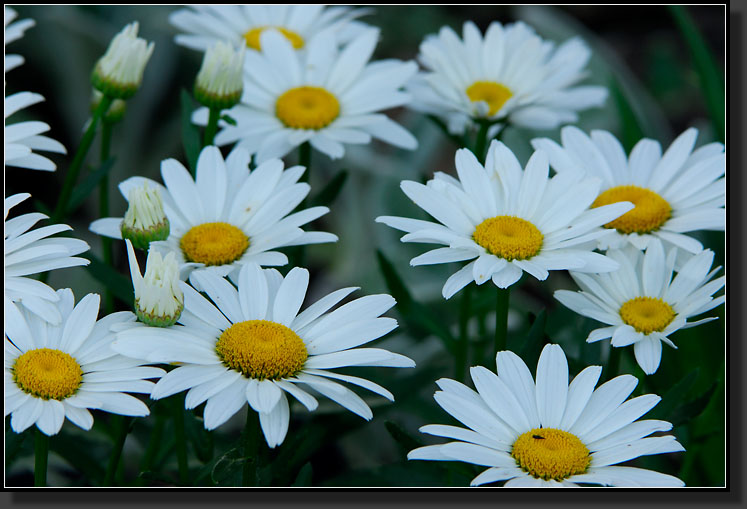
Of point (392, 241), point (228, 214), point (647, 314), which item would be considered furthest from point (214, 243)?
point (392, 241)

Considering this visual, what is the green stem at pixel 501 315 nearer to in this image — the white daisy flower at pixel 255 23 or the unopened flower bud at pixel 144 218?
the unopened flower bud at pixel 144 218

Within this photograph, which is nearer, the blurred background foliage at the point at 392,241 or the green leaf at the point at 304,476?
the green leaf at the point at 304,476

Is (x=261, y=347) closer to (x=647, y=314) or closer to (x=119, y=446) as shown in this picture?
(x=119, y=446)

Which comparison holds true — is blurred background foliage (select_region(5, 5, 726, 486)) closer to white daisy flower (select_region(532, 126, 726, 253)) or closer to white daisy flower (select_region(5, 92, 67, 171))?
white daisy flower (select_region(532, 126, 726, 253))

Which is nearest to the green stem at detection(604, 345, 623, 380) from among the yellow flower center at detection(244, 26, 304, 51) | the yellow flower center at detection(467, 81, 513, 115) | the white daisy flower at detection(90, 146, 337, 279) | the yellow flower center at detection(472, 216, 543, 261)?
the yellow flower center at detection(472, 216, 543, 261)

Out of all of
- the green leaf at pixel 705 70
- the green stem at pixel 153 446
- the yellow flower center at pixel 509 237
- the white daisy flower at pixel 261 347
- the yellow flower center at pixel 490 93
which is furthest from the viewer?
the green leaf at pixel 705 70

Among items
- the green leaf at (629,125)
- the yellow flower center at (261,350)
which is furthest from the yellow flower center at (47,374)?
the green leaf at (629,125)
